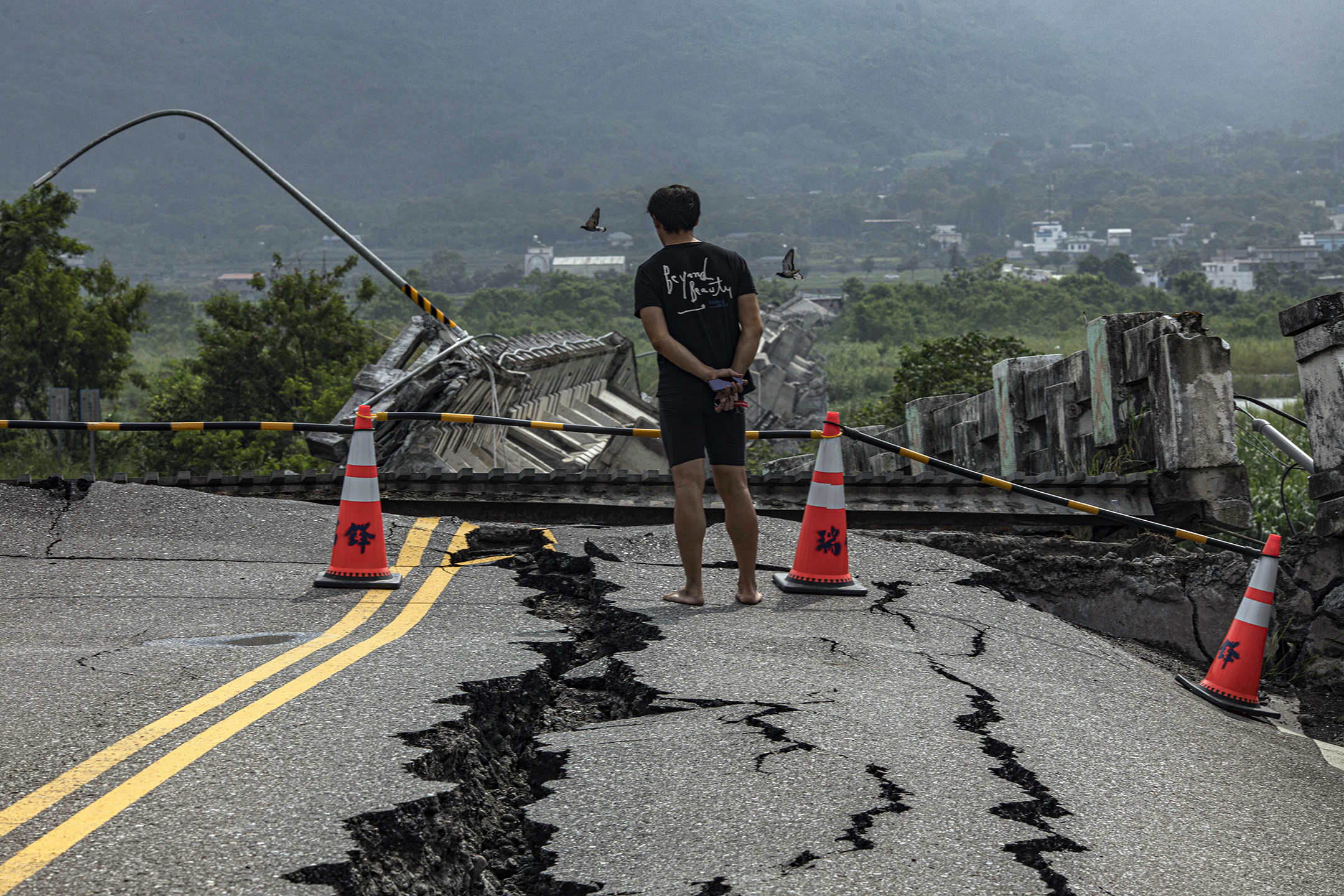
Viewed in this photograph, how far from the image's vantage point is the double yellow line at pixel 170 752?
9.95 feet

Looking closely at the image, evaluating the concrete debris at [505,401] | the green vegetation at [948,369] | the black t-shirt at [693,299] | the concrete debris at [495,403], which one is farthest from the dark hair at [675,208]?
the green vegetation at [948,369]

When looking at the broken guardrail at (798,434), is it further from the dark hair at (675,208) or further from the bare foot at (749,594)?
the dark hair at (675,208)

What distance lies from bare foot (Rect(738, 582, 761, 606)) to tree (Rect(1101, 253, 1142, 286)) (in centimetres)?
17203

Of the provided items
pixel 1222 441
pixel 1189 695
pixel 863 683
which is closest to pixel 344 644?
pixel 863 683

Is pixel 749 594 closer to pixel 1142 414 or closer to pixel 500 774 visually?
pixel 500 774

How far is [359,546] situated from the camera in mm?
6680

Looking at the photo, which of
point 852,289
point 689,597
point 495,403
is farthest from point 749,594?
point 852,289

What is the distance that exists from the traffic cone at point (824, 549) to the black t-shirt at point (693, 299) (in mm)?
930

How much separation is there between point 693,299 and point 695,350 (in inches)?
10.2

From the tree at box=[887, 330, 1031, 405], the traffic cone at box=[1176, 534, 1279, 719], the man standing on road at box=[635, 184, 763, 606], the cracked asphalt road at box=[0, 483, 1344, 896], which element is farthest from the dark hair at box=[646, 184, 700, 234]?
the tree at box=[887, 330, 1031, 405]

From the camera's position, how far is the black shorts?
6.09 meters

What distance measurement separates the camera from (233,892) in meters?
2.80

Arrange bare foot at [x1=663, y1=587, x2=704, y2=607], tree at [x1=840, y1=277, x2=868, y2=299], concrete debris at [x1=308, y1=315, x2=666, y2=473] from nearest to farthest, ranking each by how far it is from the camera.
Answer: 1. bare foot at [x1=663, y1=587, x2=704, y2=607]
2. concrete debris at [x1=308, y1=315, x2=666, y2=473]
3. tree at [x1=840, y1=277, x2=868, y2=299]

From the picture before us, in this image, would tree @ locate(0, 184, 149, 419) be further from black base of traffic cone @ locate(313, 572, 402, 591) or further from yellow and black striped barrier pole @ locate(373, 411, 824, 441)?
black base of traffic cone @ locate(313, 572, 402, 591)
